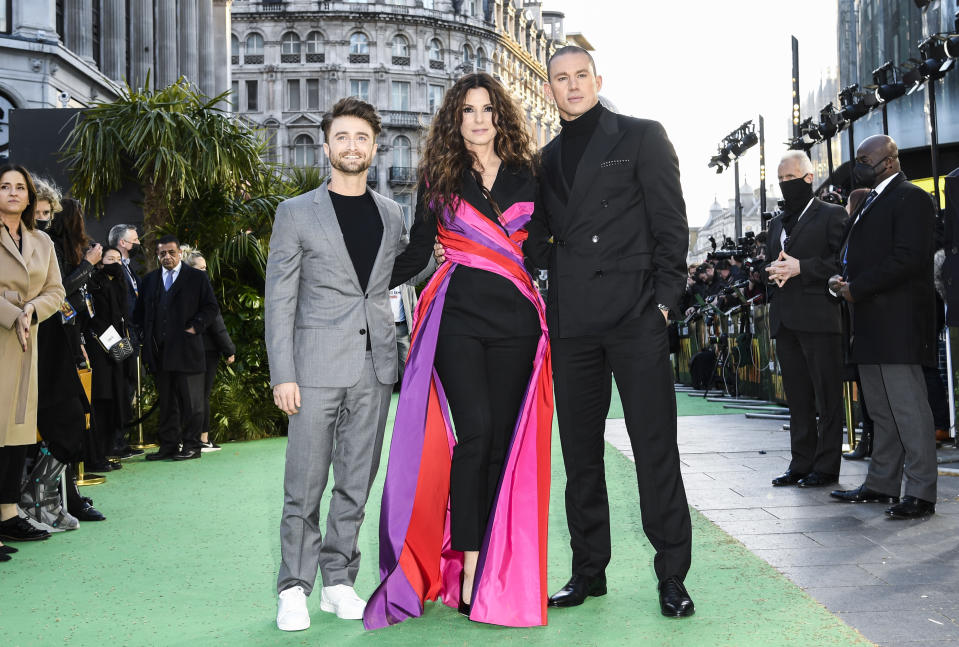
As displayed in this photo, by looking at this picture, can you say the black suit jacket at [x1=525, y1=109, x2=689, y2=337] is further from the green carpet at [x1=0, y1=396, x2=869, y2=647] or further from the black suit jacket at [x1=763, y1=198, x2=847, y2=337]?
the black suit jacket at [x1=763, y1=198, x2=847, y2=337]

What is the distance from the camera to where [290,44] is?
72562mm

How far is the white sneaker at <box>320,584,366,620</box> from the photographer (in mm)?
4133

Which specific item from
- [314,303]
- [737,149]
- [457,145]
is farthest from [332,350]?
[737,149]

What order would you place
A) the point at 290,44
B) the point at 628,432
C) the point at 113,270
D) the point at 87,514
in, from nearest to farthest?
the point at 628,432 → the point at 87,514 → the point at 113,270 → the point at 290,44

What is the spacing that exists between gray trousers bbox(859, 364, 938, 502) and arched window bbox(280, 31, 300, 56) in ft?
232

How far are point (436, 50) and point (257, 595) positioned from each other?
241 feet

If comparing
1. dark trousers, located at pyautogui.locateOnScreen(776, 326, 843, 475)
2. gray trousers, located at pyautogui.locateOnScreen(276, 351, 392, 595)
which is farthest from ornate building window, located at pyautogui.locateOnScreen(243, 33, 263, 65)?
gray trousers, located at pyautogui.locateOnScreen(276, 351, 392, 595)

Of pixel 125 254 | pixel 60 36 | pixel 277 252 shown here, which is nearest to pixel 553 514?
pixel 277 252

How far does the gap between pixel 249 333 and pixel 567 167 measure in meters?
8.25

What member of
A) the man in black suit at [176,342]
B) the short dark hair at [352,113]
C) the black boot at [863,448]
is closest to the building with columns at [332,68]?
the man in black suit at [176,342]

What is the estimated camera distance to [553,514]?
21.1 feet

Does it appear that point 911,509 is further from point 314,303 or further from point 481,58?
point 481,58

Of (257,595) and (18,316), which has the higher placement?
(18,316)

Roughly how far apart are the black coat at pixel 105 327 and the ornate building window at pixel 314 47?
6666 centimetres
